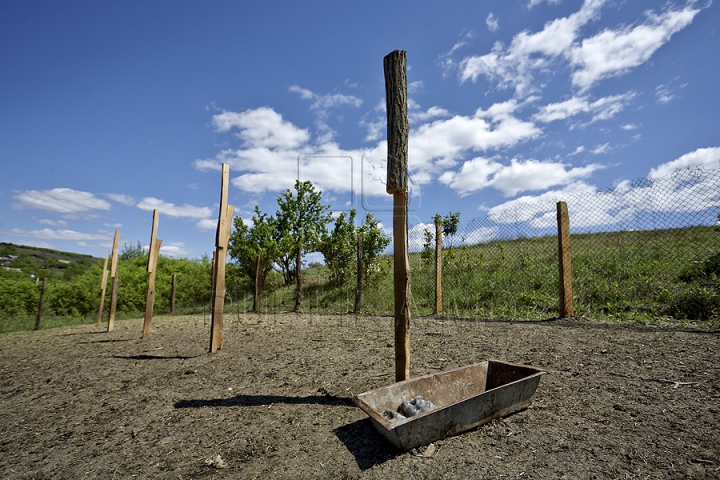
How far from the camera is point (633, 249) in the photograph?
7914 mm

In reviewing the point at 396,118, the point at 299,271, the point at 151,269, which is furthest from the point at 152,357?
the point at 396,118

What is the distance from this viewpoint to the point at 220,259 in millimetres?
5488

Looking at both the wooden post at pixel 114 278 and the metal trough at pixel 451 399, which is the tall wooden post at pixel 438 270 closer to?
the metal trough at pixel 451 399

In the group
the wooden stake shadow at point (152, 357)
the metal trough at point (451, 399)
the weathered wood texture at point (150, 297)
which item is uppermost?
the weathered wood texture at point (150, 297)

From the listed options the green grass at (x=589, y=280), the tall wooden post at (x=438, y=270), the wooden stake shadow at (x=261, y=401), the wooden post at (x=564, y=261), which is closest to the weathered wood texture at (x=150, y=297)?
the wooden stake shadow at (x=261, y=401)

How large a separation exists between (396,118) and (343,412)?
262cm

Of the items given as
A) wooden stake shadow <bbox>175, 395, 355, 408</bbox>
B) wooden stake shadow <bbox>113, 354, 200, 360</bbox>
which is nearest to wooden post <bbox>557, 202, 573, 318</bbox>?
wooden stake shadow <bbox>175, 395, 355, 408</bbox>

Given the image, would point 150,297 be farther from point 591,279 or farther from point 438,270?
point 591,279

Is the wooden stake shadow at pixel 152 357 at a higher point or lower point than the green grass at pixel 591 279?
lower

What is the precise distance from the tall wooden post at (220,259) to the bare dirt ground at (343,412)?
349mm

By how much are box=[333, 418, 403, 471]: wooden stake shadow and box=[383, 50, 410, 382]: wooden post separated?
24.8 inches

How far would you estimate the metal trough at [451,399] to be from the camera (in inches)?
92.2

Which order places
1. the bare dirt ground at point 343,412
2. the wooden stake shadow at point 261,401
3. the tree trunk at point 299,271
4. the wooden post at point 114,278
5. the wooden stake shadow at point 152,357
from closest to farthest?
the bare dirt ground at point 343,412 → the wooden stake shadow at point 261,401 → the wooden stake shadow at point 152,357 → the wooden post at point 114,278 → the tree trunk at point 299,271

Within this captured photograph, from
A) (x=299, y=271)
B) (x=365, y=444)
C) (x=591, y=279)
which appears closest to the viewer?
(x=365, y=444)
